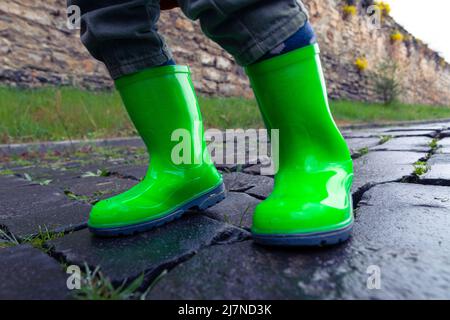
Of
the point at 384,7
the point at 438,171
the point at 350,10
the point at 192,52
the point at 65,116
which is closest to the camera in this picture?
the point at 438,171

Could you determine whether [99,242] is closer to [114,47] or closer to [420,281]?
[114,47]

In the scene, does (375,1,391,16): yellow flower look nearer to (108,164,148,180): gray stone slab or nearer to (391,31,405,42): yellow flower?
(391,31,405,42): yellow flower

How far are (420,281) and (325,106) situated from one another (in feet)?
1.56

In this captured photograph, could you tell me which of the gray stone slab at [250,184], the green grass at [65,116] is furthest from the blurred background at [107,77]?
the gray stone slab at [250,184]

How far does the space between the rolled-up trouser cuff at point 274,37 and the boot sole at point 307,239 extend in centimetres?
41

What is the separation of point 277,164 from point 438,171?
0.95 meters

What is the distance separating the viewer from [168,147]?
42.0 inches

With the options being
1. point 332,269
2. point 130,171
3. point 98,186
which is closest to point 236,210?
point 332,269

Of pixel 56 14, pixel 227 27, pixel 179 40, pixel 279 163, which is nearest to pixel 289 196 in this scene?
pixel 279 163

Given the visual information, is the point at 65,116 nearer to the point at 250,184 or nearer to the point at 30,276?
the point at 250,184

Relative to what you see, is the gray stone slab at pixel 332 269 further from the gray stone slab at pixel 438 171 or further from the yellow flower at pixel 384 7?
the yellow flower at pixel 384 7

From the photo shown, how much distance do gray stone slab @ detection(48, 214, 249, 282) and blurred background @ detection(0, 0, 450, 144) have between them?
2889 millimetres

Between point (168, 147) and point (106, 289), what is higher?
point (168, 147)

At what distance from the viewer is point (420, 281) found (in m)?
0.62
